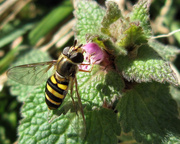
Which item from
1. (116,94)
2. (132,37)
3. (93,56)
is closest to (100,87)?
(116,94)

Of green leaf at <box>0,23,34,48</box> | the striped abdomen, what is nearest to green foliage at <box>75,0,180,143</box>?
the striped abdomen

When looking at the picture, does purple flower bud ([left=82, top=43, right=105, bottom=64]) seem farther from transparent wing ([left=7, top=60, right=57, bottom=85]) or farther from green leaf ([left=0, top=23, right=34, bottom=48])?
green leaf ([left=0, top=23, right=34, bottom=48])

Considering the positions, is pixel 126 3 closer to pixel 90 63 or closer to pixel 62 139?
pixel 90 63

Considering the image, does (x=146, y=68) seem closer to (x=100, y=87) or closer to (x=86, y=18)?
(x=100, y=87)

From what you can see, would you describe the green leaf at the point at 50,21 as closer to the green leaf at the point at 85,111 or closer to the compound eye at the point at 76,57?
the green leaf at the point at 85,111

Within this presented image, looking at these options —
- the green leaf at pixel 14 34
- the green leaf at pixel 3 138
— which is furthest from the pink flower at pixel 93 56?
the green leaf at pixel 14 34
